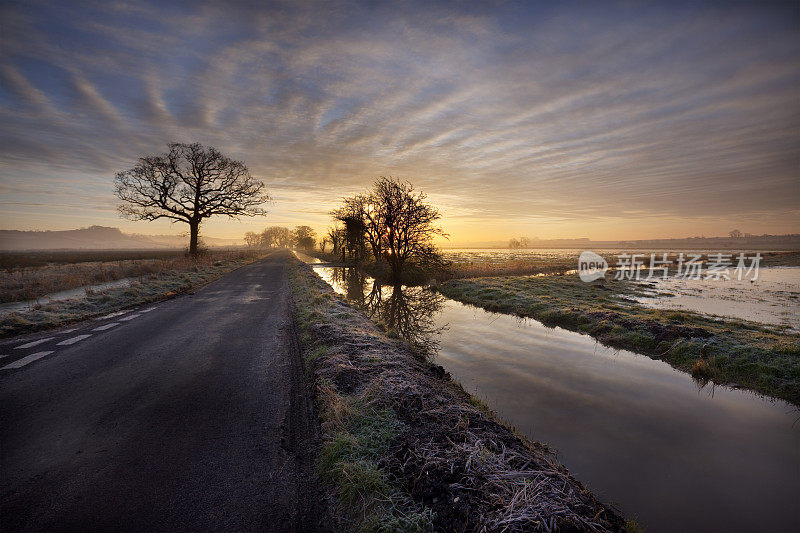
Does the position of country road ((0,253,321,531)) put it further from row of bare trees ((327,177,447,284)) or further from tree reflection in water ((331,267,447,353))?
row of bare trees ((327,177,447,284))

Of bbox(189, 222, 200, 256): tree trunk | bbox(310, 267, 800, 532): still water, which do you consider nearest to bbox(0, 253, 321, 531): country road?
bbox(310, 267, 800, 532): still water

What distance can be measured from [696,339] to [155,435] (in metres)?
13.8

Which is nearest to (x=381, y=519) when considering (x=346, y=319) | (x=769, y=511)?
(x=769, y=511)

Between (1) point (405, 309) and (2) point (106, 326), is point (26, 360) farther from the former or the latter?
(1) point (405, 309)

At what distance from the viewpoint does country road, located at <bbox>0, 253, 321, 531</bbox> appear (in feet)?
11.1

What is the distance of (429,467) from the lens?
3928 mm

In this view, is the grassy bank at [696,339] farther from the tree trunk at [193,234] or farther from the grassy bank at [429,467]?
the tree trunk at [193,234]

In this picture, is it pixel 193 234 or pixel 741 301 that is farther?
pixel 193 234

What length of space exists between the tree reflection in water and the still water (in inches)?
49.0

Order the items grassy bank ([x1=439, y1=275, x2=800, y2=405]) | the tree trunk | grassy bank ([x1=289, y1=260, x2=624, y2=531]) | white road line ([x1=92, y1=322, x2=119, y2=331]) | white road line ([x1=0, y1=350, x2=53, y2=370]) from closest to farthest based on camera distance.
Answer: grassy bank ([x1=289, y1=260, x2=624, y2=531]) < white road line ([x1=0, y1=350, x2=53, y2=370]) < grassy bank ([x1=439, y1=275, x2=800, y2=405]) < white road line ([x1=92, y1=322, x2=119, y2=331]) < the tree trunk

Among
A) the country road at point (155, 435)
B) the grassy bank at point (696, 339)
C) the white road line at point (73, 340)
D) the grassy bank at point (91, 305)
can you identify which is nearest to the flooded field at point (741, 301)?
the grassy bank at point (696, 339)

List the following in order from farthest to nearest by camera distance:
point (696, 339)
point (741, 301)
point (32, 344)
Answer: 1. point (741, 301)
2. point (696, 339)
3. point (32, 344)

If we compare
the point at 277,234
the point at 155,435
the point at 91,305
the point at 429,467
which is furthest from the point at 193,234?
the point at 277,234

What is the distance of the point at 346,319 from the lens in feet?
38.8
